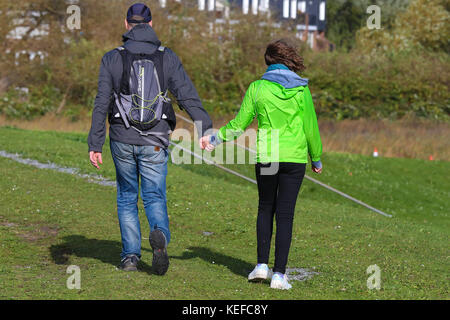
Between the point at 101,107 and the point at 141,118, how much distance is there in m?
0.36

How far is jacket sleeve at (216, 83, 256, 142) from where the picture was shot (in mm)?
6750

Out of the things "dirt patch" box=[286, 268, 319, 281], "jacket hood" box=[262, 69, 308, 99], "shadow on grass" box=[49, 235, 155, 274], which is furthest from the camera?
"shadow on grass" box=[49, 235, 155, 274]

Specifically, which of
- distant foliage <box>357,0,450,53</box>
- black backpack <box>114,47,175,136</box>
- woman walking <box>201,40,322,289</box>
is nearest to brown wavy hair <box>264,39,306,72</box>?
woman walking <box>201,40,322,289</box>

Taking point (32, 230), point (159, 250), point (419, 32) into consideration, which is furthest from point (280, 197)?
point (419, 32)

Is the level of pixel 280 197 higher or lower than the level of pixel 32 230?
higher

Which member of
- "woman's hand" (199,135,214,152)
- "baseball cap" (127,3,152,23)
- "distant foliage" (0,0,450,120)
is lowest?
"distant foliage" (0,0,450,120)

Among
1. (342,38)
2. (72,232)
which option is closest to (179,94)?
(72,232)

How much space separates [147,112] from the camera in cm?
687

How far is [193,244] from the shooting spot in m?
9.70

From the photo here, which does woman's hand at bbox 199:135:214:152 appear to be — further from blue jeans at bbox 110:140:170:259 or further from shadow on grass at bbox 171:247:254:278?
shadow on grass at bbox 171:247:254:278

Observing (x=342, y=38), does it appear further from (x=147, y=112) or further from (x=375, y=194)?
(x=147, y=112)

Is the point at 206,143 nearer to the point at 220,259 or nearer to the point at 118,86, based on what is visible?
the point at 118,86

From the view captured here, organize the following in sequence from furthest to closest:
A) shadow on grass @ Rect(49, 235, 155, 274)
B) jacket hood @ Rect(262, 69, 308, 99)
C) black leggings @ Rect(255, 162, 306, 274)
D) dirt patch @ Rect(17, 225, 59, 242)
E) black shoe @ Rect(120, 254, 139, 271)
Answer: dirt patch @ Rect(17, 225, 59, 242) < shadow on grass @ Rect(49, 235, 155, 274) < black shoe @ Rect(120, 254, 139, 271) < black leggings @ Rect(255, 162, 306, 274) < jacket hood @ Rect(262, 69, 308, 99)

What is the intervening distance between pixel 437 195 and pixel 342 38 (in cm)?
5079
